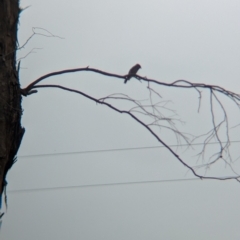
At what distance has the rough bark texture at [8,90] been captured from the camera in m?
0.81

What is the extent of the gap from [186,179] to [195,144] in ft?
0.50

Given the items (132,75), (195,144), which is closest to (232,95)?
(132,75)

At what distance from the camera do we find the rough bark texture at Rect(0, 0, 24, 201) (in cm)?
81

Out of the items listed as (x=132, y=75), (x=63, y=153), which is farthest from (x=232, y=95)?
(x=63, y=153)

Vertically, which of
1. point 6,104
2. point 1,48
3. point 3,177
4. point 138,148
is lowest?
point 3,177

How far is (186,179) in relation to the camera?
1822mm

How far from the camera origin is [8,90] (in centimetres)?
82

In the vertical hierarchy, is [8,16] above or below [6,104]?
above

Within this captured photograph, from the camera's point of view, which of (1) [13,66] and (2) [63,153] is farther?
(2) [63,153]

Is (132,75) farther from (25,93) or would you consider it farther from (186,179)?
(186,179)

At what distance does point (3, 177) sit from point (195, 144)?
3.63 ft

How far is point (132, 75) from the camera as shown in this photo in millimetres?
844

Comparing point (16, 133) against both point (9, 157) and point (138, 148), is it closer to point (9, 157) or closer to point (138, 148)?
point (9, 157)

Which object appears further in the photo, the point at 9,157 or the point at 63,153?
the point at 63,153
